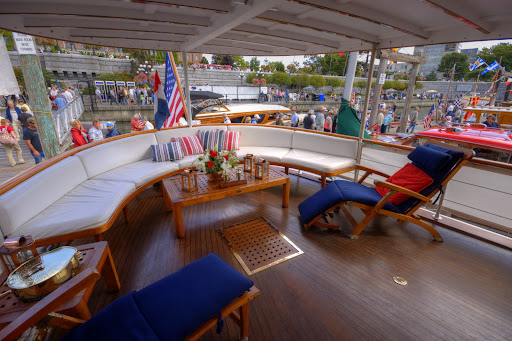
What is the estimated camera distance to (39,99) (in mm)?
4141

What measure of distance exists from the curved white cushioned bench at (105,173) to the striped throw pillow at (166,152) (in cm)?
11

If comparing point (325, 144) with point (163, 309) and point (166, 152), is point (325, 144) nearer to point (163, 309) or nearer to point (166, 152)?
point (166, 152)

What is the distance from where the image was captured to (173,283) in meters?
1.37

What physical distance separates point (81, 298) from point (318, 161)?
3.22 m

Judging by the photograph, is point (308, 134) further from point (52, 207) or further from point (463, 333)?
point (52, 207)

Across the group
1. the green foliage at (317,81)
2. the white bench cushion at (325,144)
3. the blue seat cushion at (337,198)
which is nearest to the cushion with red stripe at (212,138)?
the white bench cushion at (325,144)

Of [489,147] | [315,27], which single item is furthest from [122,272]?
[489,147]

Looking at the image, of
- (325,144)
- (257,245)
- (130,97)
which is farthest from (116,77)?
(257,245)

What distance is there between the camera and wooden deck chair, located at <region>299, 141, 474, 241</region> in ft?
7.55

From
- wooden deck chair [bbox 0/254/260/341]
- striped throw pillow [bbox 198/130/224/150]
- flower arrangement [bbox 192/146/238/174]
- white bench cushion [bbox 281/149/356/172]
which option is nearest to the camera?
wooden deck chair [bbox 0/254/260/341]

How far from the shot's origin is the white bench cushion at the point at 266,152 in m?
4.01

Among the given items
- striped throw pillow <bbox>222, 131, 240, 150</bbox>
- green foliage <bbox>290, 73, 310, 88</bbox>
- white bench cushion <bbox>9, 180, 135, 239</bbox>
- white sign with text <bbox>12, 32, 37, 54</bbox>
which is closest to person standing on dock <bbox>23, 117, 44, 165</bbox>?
white sign with text <bbox>12, 32, 37, 54</bbox>

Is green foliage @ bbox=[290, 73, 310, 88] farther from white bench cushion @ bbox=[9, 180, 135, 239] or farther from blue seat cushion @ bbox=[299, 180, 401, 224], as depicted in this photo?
white bench cushion @ bbox=[9, 180, 135, 239]

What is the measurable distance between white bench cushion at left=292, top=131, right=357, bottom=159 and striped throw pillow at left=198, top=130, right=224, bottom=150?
55.4 inches
